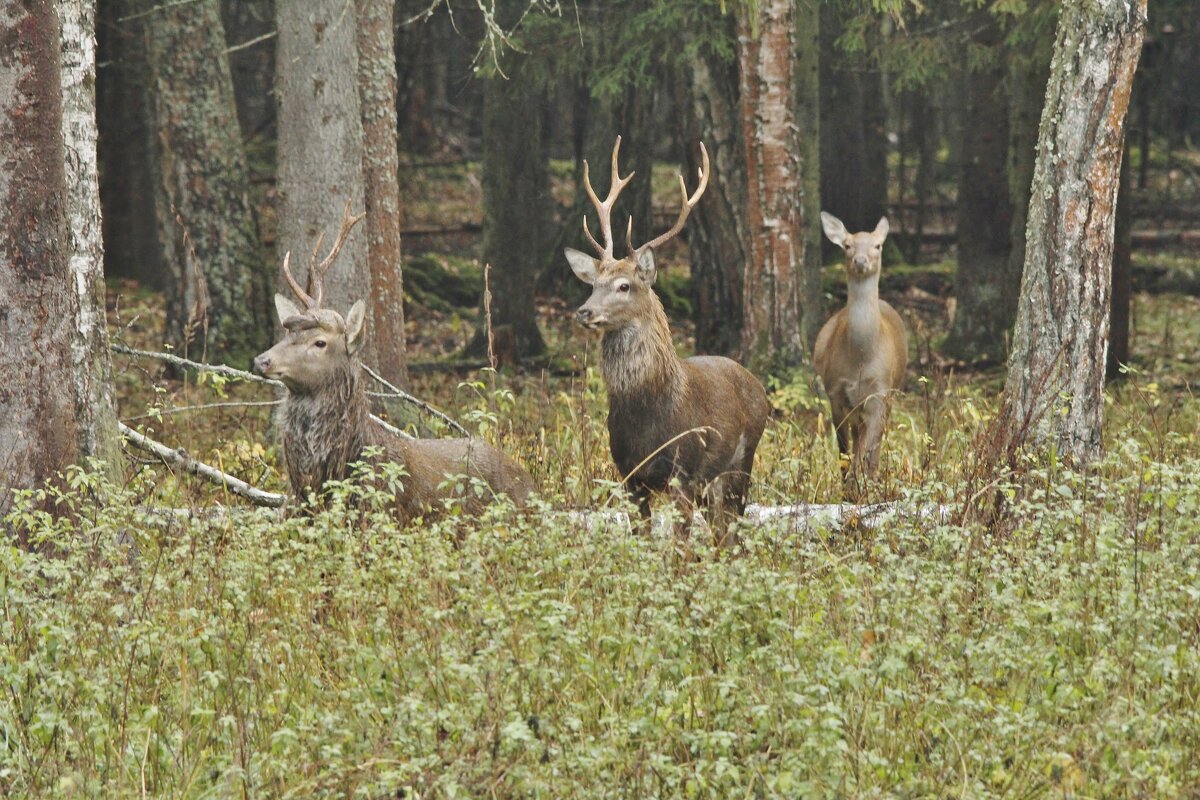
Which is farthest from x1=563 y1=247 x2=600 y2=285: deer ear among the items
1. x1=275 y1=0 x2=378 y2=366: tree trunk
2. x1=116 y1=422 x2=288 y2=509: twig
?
x1=116 y1=422 x2=288 y2=509: twig

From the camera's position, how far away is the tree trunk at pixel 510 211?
16250 mm

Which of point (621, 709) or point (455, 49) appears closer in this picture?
point (621, 709)

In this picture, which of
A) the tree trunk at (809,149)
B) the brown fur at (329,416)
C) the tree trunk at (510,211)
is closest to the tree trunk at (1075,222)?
the brown fur at (329,416)

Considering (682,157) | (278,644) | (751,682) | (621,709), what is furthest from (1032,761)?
(682,157)

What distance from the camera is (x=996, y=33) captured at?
15.6m

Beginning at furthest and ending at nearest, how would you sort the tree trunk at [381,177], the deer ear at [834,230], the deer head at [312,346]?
the deer ear at [834,230] → the tree trunk at [381,177] → the deer head at [312,346]

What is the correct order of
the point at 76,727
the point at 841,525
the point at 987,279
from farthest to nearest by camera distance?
1. the point at 987,279
2. the point at 841,525
3. the point at 76,727

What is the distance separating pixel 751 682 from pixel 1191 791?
126cm

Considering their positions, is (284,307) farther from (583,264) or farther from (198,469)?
(583,264)

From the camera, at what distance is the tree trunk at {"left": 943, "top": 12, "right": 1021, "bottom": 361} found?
1661 cm

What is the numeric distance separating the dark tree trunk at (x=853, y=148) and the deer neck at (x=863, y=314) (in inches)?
470

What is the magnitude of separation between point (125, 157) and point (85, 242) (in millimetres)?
14938

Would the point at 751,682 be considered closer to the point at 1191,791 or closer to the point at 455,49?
the point at 1191,791

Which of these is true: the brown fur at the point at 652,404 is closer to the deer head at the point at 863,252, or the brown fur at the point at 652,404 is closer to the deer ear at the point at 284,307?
the deer ear at the point at 284,307
